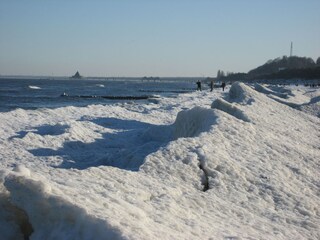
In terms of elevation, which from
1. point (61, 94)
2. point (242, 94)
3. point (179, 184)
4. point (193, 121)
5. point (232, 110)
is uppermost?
point (242, 94)

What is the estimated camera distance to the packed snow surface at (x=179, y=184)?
4637mm

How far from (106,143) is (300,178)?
8472 mm

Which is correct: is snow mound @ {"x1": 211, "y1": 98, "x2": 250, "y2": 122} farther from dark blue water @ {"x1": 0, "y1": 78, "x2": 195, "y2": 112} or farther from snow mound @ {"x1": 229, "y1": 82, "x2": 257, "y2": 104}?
dark blue water @ {"x1": 0, "y1": 78, "x2": 195, "y2": 112}

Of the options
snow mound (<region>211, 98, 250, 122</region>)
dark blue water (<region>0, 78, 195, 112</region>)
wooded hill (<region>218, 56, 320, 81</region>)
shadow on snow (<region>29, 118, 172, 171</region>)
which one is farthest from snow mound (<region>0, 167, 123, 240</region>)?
wooded hill (<region>218, 56, 320, 81</region>)

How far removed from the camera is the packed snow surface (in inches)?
183

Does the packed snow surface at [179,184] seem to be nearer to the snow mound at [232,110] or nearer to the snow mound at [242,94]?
the snow mound at [232,110]

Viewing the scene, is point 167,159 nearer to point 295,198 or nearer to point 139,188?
point 139,188

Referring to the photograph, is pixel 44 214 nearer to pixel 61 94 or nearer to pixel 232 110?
pixel 232 110

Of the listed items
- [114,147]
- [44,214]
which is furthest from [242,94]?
[44,214]

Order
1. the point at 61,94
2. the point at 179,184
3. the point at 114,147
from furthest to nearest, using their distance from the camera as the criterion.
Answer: the point at 61,94 < the point at 114,147 < the point at 179,184

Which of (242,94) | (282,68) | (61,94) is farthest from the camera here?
(282,68)

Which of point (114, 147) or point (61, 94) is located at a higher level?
point (114, 147)

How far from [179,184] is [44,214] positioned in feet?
9.07

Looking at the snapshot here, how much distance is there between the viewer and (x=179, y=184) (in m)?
6.80
